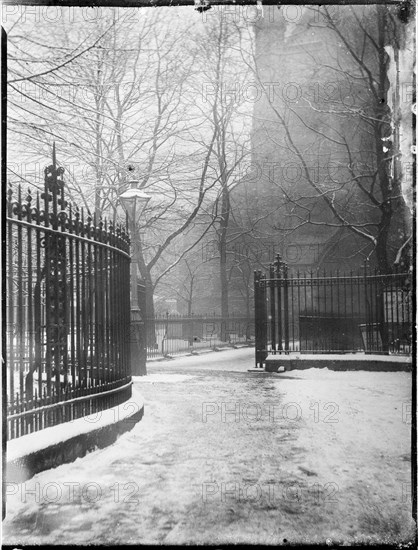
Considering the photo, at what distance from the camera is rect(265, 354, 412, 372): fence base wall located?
11711 millimetres

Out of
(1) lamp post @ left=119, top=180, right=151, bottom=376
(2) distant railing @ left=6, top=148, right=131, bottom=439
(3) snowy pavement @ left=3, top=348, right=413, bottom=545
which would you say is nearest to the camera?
(3) snowy pavement @ left=3, top=348, right=413, bottom=545

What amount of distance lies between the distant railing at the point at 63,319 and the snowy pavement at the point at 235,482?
0.58m

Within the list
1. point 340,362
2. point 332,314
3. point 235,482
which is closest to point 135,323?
point 340,362

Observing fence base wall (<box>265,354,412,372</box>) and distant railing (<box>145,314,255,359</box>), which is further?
distant railing (<box>145,314,255,359</box>)

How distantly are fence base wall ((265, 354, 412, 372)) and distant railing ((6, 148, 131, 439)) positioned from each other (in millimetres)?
6006

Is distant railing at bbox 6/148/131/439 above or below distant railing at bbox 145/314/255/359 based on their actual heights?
above

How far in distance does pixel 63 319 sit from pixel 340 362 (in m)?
7.95

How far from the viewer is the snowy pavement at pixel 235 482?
384cm

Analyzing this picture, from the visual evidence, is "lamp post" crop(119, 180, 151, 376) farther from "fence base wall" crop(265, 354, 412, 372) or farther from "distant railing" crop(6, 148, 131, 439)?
"distant railing" crop(6, 148, 131, 439)

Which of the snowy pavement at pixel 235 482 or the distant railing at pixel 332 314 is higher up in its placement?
the distant railing at pixel 332 314

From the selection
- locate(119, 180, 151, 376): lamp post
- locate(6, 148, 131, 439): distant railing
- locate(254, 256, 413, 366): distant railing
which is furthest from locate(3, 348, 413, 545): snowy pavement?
locate(254, 256, 413, 366): distant railing

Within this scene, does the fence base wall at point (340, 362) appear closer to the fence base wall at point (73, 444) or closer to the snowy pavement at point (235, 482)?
the snowy pavement at point (235, 482)

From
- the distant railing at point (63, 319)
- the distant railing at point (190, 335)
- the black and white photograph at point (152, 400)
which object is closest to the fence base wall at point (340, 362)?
the black and white photograph at point (152, 400)

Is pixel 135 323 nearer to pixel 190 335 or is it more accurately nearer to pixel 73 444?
pixel 73 444
